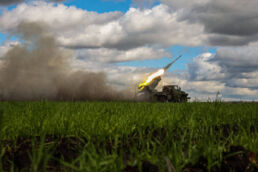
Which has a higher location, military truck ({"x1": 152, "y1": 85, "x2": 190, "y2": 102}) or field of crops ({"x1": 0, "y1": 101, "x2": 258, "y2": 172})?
military truck ({"x1": 152, "y1": 85, "x2": 190, "y2": 102})

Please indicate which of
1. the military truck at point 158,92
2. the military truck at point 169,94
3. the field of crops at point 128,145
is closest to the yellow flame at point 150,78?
the military truck at point 158,92

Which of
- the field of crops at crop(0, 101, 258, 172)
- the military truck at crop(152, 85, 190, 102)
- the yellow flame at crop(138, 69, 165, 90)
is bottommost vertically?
the field of crops at crop(0, 101, 258, 172)

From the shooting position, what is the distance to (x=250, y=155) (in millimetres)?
3084

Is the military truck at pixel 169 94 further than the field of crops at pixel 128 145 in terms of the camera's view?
Yes

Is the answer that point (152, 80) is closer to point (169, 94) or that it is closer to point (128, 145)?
point (169, 94)

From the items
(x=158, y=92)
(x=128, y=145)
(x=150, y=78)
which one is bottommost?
(x=128, y=145)

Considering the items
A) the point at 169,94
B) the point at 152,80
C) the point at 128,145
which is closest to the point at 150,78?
the point at 152,80

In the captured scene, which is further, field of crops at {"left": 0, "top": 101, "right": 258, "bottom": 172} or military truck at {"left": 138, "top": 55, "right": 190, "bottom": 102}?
military truck at {"left": 138, "top": 55, "right": 190, "bottom": 102}

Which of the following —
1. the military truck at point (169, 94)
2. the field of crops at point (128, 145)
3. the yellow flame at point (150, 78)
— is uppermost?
the yellow flame at point (150, 78)

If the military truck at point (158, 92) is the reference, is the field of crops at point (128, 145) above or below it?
below

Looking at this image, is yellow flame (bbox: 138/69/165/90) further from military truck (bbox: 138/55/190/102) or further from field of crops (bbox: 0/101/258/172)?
field of crops (bbox: 0/101/258/172)

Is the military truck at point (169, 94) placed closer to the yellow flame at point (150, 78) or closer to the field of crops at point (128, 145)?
the yellow flame at point (150, 78)

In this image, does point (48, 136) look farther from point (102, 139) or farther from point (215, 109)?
point (215, 109)

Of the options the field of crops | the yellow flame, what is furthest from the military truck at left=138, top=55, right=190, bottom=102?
the field of crops
